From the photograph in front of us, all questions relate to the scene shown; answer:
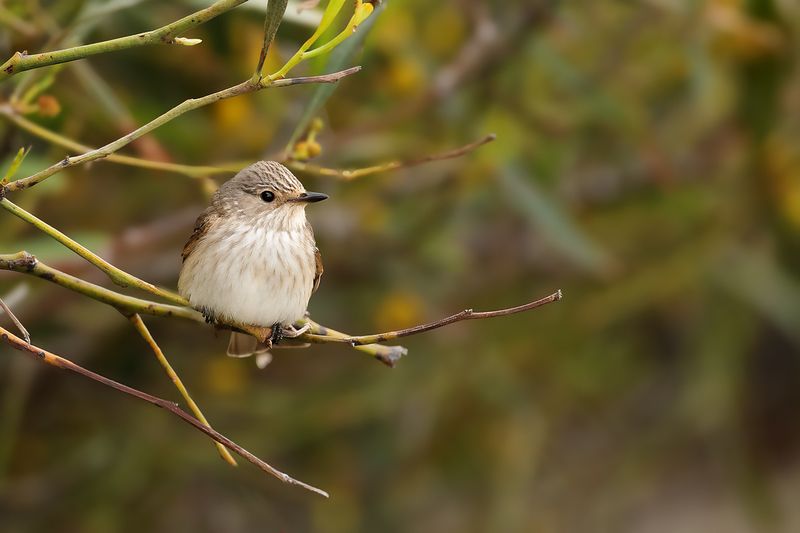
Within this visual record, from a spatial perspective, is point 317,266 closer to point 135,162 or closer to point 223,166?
point 223,166

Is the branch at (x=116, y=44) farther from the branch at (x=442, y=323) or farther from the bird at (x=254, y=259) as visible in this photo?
the bird at (x=254, y=259)

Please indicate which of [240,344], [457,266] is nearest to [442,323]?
[240,344]

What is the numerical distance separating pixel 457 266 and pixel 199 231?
6.57ft

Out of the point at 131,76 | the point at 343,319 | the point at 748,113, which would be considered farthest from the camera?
the point at 343,319

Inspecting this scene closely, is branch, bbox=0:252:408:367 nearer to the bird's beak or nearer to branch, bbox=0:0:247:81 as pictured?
branch, bbox=0:0:247:81

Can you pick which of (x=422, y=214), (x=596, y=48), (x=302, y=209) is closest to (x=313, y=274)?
(x=302, y=209)

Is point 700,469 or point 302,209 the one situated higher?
point 302,209

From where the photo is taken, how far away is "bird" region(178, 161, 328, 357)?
5.91 ft

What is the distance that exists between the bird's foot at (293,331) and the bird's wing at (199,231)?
0.47 m

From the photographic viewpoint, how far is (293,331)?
1.63 metres

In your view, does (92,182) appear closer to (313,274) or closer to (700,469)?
(313,274)

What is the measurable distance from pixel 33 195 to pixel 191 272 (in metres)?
0.91

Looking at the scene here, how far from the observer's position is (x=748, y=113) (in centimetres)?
382

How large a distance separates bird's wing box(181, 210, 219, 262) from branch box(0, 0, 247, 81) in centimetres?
85
